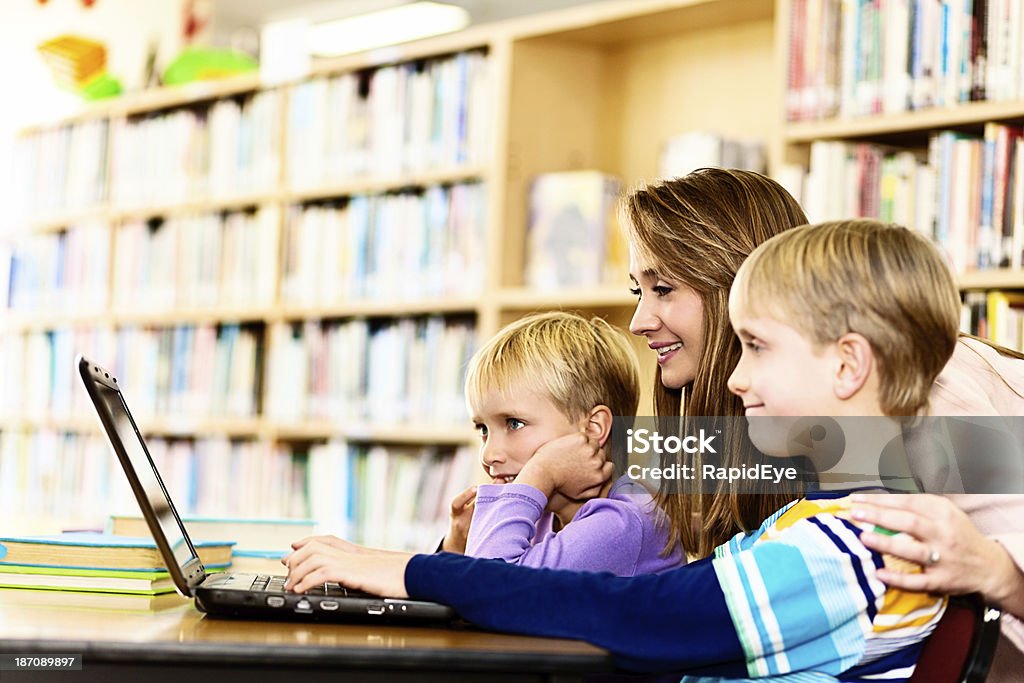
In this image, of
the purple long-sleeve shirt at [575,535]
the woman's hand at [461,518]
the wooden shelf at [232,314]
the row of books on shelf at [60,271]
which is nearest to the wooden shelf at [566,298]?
the wooden shelf at [232,314]

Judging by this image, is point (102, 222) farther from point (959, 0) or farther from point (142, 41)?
point (959, 0)

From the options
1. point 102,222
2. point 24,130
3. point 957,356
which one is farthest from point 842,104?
point 24,130

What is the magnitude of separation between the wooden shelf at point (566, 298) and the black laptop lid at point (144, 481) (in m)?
1.75

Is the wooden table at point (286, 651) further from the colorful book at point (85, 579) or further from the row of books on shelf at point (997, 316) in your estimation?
the row of books on shelf at point (997, 316)

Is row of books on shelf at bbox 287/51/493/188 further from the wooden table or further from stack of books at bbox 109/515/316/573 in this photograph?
the wooden table

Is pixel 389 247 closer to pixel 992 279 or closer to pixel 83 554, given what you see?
pixel 992 279

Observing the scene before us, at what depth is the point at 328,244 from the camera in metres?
3.79

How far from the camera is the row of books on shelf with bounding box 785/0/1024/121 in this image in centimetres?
242

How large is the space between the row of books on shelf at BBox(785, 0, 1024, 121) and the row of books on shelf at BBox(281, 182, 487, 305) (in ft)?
3.26

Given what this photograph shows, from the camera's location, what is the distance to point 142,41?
16.1ft

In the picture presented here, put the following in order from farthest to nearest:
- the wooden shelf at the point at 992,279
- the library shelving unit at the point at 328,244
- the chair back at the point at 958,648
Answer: the library shelving unit at the point at 328,244 → the wooden shelf at the point at 992,279 → the chair back at the point at 958,648

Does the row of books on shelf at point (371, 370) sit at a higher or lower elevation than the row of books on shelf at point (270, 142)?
lower

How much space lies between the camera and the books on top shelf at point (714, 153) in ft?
9.68

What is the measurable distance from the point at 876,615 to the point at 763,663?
0.10 metres
